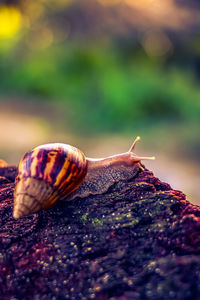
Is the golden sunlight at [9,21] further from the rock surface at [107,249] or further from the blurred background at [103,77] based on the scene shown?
the rock surface at [107,249]

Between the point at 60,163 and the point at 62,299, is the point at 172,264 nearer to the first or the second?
the point at 62,299

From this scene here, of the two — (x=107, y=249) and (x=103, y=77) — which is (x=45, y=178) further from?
(x=103, y=77)

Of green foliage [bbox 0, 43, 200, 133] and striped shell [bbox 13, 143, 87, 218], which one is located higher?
green foliage [bbox 0, 43, 200, 133]

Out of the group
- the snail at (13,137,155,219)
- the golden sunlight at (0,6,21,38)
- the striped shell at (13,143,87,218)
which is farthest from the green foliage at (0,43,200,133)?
the striped shell at (13,143,87,218)

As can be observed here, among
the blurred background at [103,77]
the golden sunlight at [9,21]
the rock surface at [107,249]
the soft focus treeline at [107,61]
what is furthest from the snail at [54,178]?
the golden sunlight at [9,21]

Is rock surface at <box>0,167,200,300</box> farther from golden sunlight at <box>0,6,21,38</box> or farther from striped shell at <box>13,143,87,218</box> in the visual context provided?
golden sunlight at <box>0,6,21,38</box>

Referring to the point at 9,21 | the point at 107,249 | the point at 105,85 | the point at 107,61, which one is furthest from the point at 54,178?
the point at 9,21

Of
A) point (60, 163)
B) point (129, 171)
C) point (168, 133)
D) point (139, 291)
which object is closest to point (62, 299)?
point (139, 291)
